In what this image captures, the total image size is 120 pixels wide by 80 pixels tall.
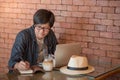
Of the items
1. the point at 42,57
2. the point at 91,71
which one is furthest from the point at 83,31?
the point at 91,71

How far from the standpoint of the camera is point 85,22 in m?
2.94

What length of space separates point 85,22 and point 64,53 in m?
0.67

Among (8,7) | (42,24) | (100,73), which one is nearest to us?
(100,73)

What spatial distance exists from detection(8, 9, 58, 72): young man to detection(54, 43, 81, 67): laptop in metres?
0.28

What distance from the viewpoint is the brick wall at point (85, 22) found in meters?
2.74

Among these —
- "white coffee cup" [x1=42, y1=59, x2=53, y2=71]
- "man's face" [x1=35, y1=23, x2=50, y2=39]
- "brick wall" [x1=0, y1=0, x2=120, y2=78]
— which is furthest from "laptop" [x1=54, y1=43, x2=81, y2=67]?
"brick wall" [x1=0, y1=0, x2=120, y2=78]

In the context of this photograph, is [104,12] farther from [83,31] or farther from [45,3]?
[45,3]

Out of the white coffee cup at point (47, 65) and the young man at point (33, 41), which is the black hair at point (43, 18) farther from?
the white coffee cup at point (47, 65)

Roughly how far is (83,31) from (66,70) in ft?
2.57

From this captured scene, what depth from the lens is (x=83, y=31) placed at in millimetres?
2967

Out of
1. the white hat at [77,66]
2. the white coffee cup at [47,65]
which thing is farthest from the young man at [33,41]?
the white hat at [77,66]

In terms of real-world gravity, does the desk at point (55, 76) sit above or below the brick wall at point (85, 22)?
below

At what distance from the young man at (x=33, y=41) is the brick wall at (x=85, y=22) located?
0.45 meters

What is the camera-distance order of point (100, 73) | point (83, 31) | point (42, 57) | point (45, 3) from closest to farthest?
point (100, 73)
point (42, 57)
point (83, 31)
point (45, 3)
